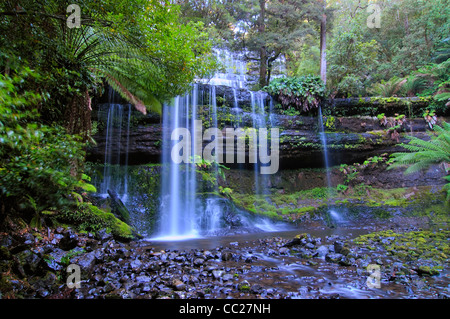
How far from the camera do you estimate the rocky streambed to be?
8.13 ft

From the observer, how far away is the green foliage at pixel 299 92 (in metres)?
10.3

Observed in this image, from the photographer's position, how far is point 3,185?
2.21 m

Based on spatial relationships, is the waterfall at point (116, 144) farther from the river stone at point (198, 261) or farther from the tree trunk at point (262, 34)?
the tree trunk at point (262, 34)

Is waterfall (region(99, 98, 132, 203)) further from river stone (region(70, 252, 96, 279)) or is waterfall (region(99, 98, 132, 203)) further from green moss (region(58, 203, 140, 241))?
river stone (region(70, 252, 96, 279))

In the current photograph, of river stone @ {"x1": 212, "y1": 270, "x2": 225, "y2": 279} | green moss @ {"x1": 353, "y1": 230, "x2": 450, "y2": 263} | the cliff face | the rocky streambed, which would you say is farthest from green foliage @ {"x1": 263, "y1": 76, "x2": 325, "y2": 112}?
river stone @ {"x1": 212, "y1": 270, "x2": 225, "y2": 279}

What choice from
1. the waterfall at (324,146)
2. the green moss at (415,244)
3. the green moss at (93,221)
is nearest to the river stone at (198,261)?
the green moss at (93,221)

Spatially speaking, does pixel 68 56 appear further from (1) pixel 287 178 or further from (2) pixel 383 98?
(2) pixel 383 98

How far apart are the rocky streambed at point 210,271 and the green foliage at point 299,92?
23.7 ft

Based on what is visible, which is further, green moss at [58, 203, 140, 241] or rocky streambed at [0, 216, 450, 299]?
green moss at [58, 203, 140, 241]

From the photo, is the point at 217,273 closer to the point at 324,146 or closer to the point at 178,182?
the point at 178,182

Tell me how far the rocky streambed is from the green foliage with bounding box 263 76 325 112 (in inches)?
284

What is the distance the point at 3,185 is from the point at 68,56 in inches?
104

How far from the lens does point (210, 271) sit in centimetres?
315
